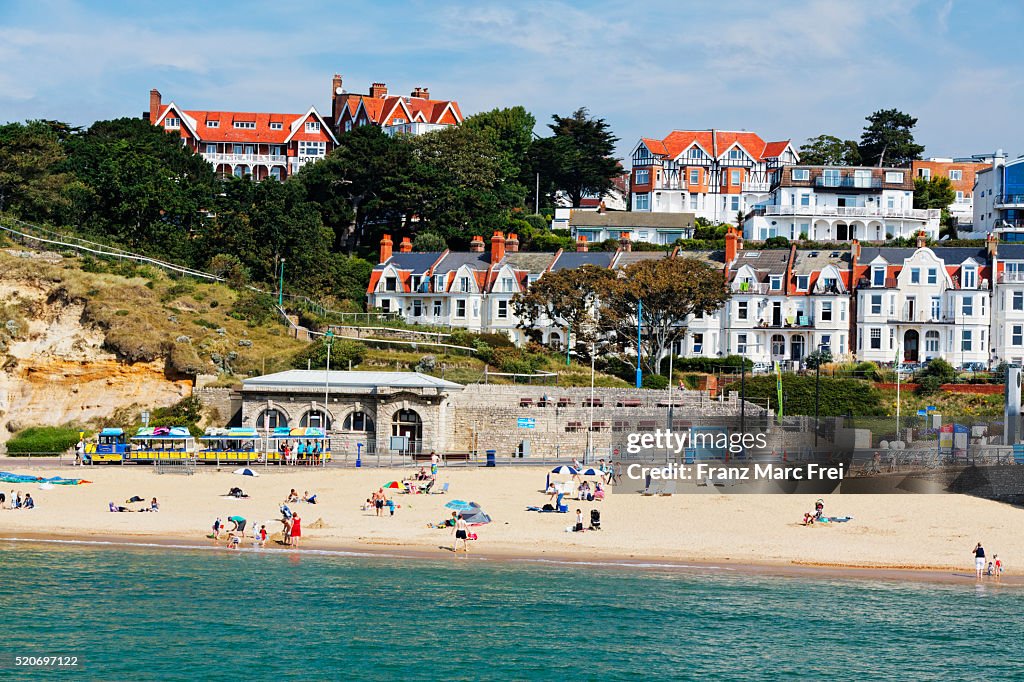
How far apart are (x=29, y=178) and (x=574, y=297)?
123 feet

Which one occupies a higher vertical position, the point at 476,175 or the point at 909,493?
the point at 476,175

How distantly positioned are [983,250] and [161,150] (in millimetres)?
57543

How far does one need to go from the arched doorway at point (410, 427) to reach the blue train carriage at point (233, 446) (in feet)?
20.2

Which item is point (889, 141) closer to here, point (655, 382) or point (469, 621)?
point (655, 382)

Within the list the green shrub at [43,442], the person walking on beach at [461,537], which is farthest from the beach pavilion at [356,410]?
the person walking on beach at [461,537]

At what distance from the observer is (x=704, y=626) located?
1438 inches

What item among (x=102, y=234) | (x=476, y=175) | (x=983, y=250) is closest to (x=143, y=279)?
(x=102, y=234)

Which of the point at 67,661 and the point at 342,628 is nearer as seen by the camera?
the point at 67,661

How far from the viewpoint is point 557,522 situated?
47125 millimetres

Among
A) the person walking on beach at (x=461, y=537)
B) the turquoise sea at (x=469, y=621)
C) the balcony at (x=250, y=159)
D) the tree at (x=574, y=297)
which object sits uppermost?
the balcony at (x=250, y=159)

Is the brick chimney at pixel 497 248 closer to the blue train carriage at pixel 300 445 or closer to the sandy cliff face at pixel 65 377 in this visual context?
the sandy cliff face at pixel 65 377

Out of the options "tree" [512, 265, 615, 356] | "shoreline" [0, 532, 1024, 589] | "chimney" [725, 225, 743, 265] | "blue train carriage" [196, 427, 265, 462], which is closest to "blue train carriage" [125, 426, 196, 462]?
"blue train carriage" [196, 427, 265, 462]

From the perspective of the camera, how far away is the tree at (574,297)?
75625 mm

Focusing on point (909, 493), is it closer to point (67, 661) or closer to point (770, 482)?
point (770, 482)
